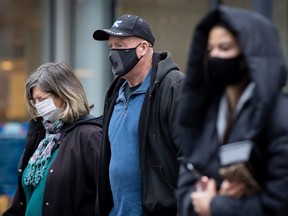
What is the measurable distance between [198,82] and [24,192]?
241 cm

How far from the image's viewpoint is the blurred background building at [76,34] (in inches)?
394

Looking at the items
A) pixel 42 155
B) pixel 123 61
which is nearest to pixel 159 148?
pixel 123 61

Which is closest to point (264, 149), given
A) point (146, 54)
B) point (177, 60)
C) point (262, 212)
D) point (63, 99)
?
point (262, 212)

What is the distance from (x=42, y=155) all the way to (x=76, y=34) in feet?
17.8

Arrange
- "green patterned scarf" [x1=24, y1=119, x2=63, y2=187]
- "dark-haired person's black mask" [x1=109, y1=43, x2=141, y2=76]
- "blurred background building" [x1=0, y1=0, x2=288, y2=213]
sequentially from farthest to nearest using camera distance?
"blurred background building" [x1=0, y1=0, x2=288, y2=213] < "green patterned scarf" [x1=24, y1=119, x2=63, y2=187] < "dark-haired person's black mask" [x1=109, y1=43, x2=141, y2=76]

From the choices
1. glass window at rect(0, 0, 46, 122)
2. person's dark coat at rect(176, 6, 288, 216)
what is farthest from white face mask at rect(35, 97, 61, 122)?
glass window at rect(0, 0, 46, 122)

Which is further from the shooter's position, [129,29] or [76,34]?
[76,34]

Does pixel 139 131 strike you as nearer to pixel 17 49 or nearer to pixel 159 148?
pixel 159 148

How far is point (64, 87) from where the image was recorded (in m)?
4.99

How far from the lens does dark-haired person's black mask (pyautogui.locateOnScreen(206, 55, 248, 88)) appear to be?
9.17 feet

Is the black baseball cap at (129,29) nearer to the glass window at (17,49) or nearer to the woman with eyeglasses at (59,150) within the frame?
the woman with eyeglasses at (59,150)

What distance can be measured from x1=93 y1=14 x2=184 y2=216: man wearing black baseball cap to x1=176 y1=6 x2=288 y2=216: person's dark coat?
3.82ft

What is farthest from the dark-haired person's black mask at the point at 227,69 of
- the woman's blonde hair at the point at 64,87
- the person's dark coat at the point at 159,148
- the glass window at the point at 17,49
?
the glass window at the point at 17,49

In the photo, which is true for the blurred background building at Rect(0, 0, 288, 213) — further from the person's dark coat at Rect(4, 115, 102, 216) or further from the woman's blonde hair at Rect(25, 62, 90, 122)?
the person's dark coat at Rect(4, 115, 102, 216)
